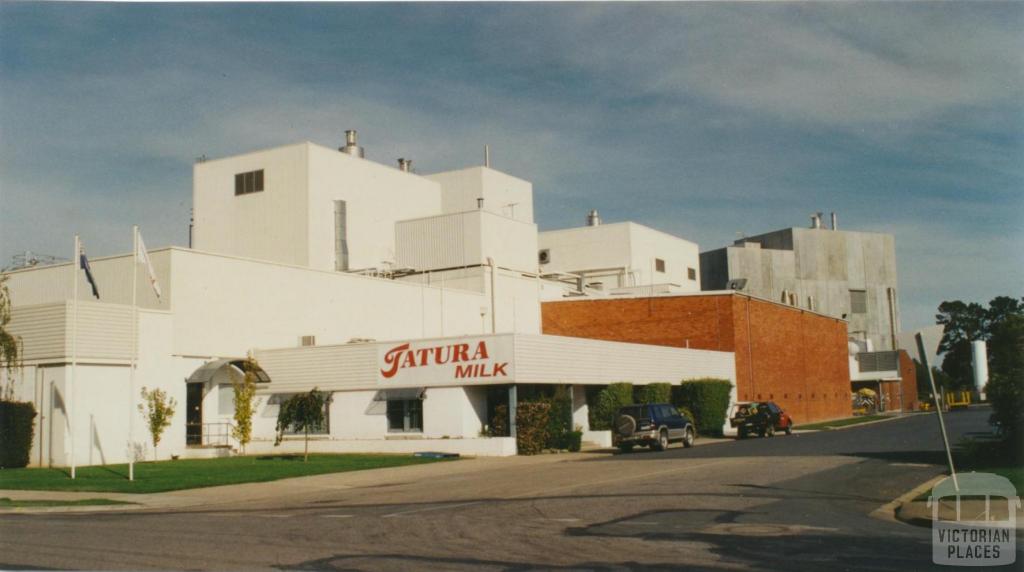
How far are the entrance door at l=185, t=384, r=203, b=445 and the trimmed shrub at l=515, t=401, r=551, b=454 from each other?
13.0m

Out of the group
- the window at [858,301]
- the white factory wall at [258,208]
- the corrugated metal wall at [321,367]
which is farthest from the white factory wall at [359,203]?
the window at [858,301]

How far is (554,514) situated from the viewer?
15344mm

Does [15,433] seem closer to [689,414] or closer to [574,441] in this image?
[574,441]

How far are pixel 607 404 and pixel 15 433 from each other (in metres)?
23.4

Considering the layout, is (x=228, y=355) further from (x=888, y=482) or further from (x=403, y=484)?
(x=888, y=482)

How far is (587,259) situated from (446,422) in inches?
1571

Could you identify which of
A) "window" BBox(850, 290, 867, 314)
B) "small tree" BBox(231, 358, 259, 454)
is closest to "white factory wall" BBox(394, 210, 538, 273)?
"small tree" BBox(231, 358, 259, 454)

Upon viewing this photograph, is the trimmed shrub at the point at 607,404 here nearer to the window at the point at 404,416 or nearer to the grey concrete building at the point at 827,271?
the window at the point at 404,416

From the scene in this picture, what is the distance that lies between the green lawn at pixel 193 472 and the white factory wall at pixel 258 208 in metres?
20.6

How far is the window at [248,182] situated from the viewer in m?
55.5

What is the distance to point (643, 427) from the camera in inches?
1371

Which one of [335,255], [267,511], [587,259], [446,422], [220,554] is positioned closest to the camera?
[220,554]

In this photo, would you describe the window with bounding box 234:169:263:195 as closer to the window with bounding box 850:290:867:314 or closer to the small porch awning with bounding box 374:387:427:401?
the small porch awning with bounding box 374:387:427:401

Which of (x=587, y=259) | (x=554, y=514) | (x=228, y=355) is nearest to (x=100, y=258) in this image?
(x=228, y=355)
